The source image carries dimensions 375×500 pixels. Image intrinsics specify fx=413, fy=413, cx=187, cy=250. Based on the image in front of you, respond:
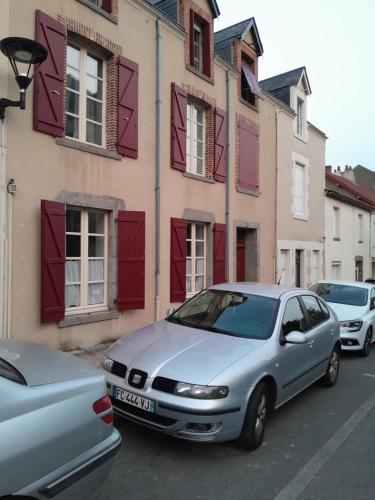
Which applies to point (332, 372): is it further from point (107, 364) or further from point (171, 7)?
point (171, 7)

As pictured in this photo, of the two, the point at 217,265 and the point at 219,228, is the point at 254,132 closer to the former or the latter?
the point at 219,228

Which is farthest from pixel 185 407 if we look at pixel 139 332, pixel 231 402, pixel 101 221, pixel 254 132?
pixel 254 132

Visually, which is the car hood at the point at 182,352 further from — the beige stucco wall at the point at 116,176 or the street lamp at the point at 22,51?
the street lamp at the point at 22,51

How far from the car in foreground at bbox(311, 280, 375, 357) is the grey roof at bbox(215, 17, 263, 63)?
7.11 meters

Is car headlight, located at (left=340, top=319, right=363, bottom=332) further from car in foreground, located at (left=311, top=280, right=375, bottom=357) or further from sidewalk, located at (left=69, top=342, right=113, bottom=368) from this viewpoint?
sidewalk, located at (left=69, top=342, right=113, bottom=368)

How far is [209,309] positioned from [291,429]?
1626 millimetres

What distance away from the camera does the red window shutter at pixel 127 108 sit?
7891 millimetres

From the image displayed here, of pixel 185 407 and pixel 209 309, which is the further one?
pixel 209 309

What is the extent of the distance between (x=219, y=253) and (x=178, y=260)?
1.87 m

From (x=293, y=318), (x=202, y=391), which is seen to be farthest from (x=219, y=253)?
(x=202, y=391)

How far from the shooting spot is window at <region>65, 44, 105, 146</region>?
729cm

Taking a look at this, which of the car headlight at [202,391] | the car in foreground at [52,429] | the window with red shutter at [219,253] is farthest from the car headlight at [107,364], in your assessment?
the window with red shutter at [219,253]

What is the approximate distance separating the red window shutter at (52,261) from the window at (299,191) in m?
10.4

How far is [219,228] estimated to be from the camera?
426 inches
